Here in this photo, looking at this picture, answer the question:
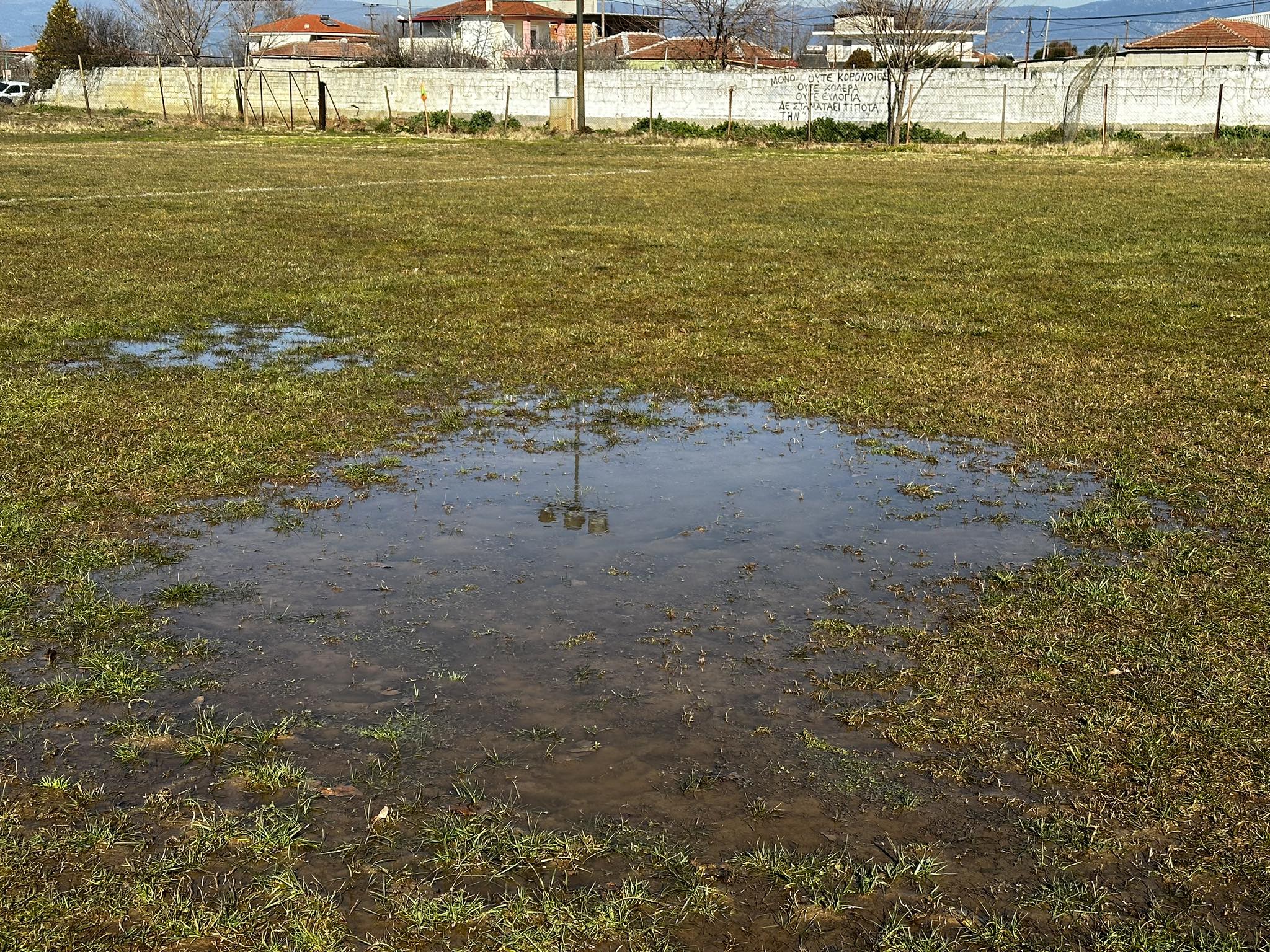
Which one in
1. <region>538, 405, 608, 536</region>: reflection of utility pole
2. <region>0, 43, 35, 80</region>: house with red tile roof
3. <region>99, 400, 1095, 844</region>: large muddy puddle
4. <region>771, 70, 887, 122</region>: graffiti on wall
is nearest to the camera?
<region>99, 400, 1095, 844</region>: large muddy puddle

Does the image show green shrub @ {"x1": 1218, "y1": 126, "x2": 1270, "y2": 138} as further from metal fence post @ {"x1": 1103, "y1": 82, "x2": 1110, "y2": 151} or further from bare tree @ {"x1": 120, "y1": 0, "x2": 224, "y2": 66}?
bare tree @ {"x1": 120, "y1": 0, "x2": 224, "y2": 66}

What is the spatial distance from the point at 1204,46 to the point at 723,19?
27.5 metres

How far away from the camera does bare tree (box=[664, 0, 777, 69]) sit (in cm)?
6562

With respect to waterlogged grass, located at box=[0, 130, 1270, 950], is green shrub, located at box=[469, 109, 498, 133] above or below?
above

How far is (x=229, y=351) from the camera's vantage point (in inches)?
325

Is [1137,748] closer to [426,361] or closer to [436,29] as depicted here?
[426,361]

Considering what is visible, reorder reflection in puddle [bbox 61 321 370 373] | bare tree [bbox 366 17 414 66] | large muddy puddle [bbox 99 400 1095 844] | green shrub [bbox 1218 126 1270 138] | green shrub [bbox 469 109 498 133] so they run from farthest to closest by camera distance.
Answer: bare tree [bbox 366 17 414 66], green shrub [bbox 469 109 498 133], green shrub [bbox 1218 126 1270 138], reflection in puddle [bbox 61 321 370 373], large muddy puddle [bbox 99 400 1095 844]

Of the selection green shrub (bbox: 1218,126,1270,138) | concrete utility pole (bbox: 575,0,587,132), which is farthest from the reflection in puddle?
green shrub (bbox: 1218,126,1270,138)

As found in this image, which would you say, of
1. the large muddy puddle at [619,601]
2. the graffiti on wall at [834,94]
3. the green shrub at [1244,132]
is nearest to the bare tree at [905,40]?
the graffiti on wall at [834,94]

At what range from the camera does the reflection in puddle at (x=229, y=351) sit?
25.8ft

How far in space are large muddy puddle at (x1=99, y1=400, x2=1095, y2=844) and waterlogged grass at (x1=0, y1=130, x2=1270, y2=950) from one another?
3.1 inches

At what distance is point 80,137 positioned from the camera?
37719mm

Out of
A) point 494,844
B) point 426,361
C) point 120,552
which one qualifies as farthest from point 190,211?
point 494,844

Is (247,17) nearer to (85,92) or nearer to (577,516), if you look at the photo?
(85,92)
